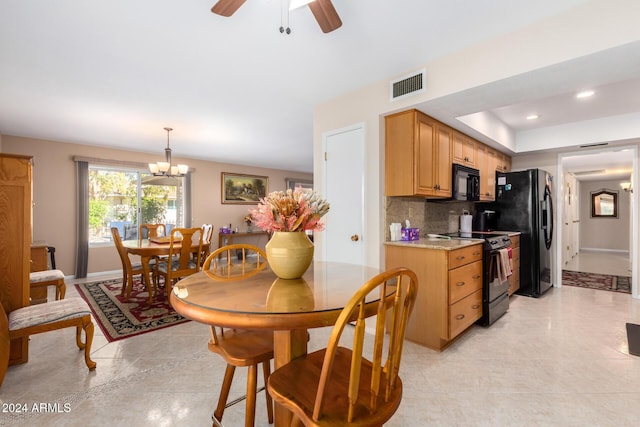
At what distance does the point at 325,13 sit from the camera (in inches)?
59.7

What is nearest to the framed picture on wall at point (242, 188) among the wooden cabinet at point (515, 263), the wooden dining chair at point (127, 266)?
the wooden dining chair at point (127, 266)

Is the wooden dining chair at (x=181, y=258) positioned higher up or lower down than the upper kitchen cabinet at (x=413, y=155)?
lower down

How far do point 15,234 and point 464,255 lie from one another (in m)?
3.52

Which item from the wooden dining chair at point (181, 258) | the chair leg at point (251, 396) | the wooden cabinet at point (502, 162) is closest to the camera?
the chair leg at point (251, 396)

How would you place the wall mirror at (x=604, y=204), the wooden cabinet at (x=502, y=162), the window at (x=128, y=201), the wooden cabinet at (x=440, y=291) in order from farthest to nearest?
the wall mirror at (x=604, y=204), the window at (x=128, y=201), the wooden cabinet at (x=502, y=162), the wooden cabinet at (x=440, y=291)

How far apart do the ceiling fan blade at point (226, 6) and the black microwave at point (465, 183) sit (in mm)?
2631

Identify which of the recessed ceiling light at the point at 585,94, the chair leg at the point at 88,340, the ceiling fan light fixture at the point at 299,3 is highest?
the recessed ceiling light at the point at 585,94

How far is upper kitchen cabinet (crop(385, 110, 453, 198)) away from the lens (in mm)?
2646

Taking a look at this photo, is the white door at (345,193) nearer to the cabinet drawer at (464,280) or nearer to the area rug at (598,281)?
the cabinet drawer at (464,280)

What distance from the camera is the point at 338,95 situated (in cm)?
311

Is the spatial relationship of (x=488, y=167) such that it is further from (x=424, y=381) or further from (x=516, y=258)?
(x=424, y=381)

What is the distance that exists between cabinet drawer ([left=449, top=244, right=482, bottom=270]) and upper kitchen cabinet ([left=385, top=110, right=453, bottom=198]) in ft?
2.00

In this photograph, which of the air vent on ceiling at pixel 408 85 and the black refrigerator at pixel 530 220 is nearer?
the air vent on ceiling at pixel 408 85

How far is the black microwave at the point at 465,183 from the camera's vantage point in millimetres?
3203
